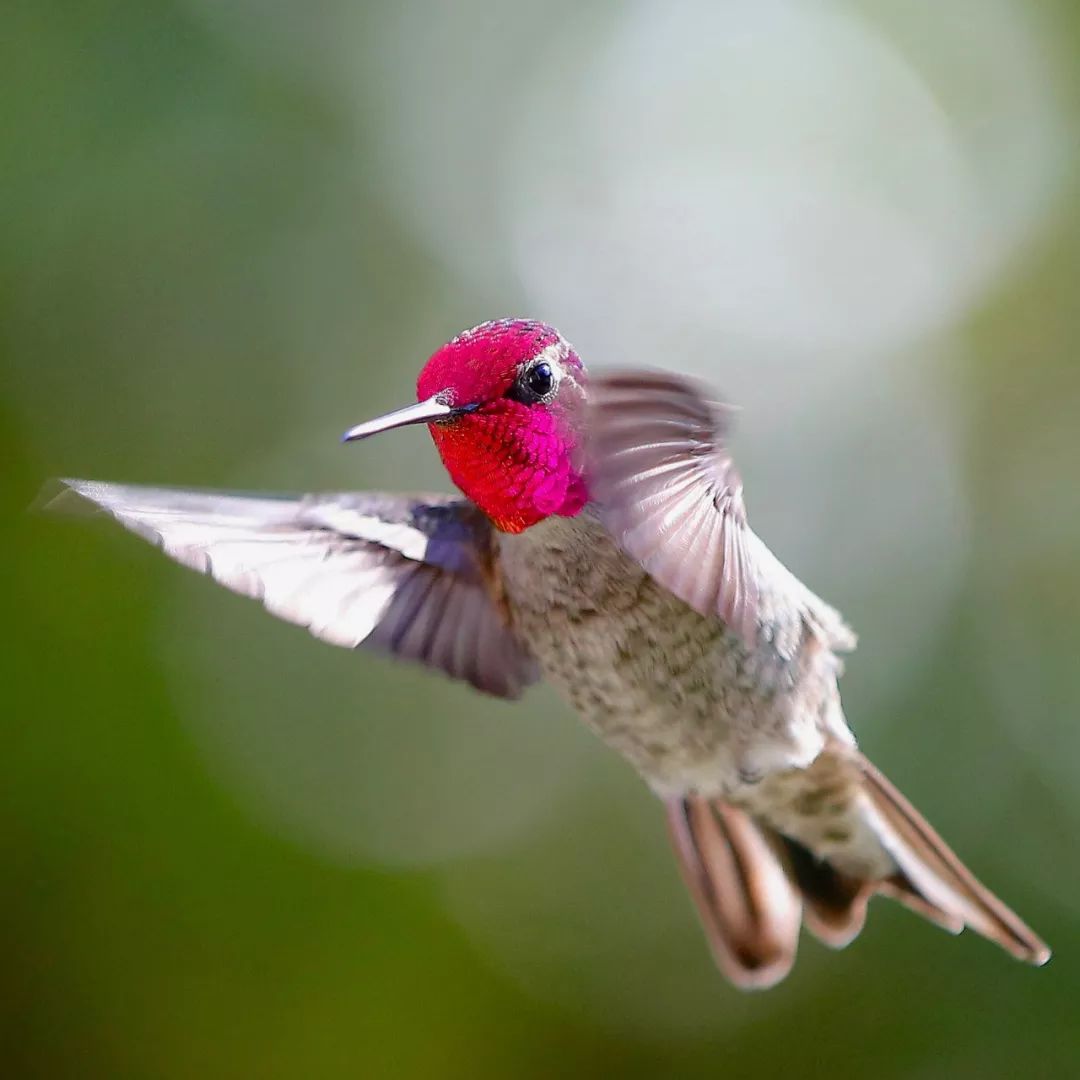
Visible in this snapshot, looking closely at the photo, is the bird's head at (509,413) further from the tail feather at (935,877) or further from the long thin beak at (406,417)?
the tail feather at (935,877)

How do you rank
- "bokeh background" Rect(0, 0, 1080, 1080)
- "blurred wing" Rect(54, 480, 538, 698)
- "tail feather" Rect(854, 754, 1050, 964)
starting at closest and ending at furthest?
1. "blurred wing" Rect(54, 480, 538, 698)
2. "tail feather" Rect(854, 754, 1050, 964)
3. "bokeh background" Rect(0, 0, 1080, 1080)

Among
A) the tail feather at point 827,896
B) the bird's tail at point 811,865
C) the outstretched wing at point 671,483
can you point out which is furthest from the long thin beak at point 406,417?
the tail feather at point 827,896

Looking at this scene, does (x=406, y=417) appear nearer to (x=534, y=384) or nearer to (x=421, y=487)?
(x=534, y=384)

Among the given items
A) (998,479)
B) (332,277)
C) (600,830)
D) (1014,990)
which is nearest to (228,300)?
(332,277)

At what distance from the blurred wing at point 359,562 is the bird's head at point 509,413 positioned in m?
0.15

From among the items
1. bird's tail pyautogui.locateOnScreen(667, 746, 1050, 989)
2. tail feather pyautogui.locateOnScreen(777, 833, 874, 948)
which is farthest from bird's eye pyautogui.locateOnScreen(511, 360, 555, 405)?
tail feather pyautogui.locateOnScreen(777, 833, 874, 948)

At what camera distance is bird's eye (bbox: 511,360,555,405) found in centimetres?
93

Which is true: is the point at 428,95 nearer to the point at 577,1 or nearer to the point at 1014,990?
the point at 577,1

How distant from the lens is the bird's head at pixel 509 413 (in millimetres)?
913

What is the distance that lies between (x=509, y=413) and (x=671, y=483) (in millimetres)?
220

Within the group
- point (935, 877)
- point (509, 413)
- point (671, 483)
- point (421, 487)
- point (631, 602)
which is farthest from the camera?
point (421, 487)

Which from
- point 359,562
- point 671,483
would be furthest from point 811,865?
point 671,483

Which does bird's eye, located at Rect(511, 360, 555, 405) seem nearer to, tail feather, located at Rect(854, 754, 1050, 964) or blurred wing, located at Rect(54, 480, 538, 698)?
blurred wing, located at Rect(54, 480, 538, 698)

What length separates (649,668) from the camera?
110 cm
